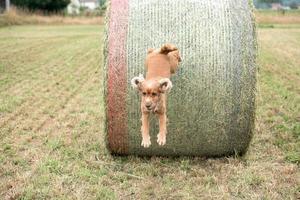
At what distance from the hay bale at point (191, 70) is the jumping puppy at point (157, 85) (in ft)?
1.57

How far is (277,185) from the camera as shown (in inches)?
244

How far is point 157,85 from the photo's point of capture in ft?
17.6

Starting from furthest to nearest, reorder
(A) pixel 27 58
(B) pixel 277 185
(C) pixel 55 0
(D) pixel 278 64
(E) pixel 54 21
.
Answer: (C) pixel 55 0
(E) pixel 54 21
(A) pixel 27 58
(D) pixel 278 64
(B) pixel 277 185

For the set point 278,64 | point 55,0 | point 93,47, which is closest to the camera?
point 278,64

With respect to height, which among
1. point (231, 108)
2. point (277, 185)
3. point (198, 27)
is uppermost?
point (198, 27)

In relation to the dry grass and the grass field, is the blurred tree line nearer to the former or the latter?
the dry grass

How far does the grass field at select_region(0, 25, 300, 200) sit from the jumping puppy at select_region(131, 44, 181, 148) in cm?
80

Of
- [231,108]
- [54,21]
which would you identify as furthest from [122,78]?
[54,21]

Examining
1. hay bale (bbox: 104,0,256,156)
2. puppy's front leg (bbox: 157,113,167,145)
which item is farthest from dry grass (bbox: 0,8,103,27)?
puppy's front leg (bbox: 157,113,167,145)

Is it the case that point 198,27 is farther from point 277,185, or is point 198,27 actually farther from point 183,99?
point 277,185

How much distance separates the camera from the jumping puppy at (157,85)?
5344 mm

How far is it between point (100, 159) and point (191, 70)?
1621 mm

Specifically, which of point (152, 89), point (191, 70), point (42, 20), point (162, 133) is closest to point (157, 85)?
point (152, 89)

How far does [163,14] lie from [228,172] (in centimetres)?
195
